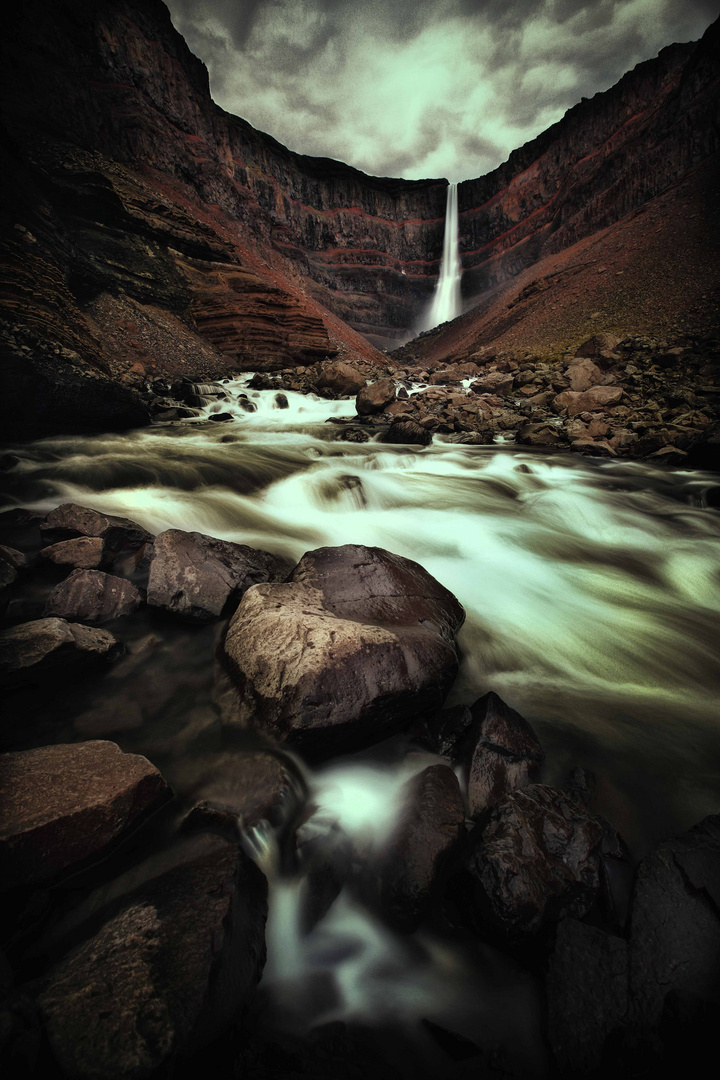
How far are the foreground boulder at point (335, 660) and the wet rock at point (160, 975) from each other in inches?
22.7

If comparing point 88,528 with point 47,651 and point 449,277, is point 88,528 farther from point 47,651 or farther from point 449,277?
point 449,277

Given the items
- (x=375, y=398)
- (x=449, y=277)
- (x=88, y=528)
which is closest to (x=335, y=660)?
(x=88, y=528)

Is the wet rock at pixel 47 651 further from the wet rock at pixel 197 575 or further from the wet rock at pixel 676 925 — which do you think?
the wet rock at pixel 676 925

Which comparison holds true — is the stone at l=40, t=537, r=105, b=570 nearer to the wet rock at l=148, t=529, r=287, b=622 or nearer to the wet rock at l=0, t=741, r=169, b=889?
the wet rock at l=148, t=529, r=287, b=622

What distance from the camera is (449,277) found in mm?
51375

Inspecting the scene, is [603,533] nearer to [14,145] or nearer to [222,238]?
[14,145]

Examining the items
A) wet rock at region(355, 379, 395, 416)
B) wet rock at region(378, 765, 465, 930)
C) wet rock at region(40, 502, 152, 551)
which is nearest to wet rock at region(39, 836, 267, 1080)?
wet rock at region(378, 765, 465, 930)

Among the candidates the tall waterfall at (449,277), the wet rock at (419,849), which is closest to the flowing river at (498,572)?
the wet rock at (419,849)

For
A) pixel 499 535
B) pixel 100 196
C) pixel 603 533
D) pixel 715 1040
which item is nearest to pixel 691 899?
pixel 715 1040

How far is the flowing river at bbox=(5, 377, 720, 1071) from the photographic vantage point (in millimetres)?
1720

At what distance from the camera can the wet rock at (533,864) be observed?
1.27 meters

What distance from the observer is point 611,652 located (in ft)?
9.20

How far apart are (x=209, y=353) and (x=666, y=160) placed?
31.4 meters

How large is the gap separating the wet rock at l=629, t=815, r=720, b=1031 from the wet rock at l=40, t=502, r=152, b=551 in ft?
11.2
